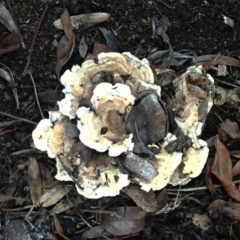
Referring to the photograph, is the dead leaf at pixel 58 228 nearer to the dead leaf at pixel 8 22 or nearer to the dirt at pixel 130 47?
the dirt at pixel 130 47

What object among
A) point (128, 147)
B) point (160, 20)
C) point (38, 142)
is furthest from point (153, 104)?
point (160, 20)

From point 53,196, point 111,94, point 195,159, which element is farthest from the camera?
point 53,196

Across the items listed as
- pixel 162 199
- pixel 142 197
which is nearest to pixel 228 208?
pixel 162 199

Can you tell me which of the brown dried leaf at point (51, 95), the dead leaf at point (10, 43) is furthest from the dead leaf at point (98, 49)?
the dead leaf at point (10, 43)

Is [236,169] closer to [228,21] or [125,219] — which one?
[125,219]

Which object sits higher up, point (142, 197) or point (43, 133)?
point (43, 133)

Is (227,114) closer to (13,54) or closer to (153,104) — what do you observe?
(153,104)

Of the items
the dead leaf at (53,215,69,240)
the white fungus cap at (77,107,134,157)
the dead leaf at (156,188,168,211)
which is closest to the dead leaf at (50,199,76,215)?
the dead leaf at (53,215,69,240)
